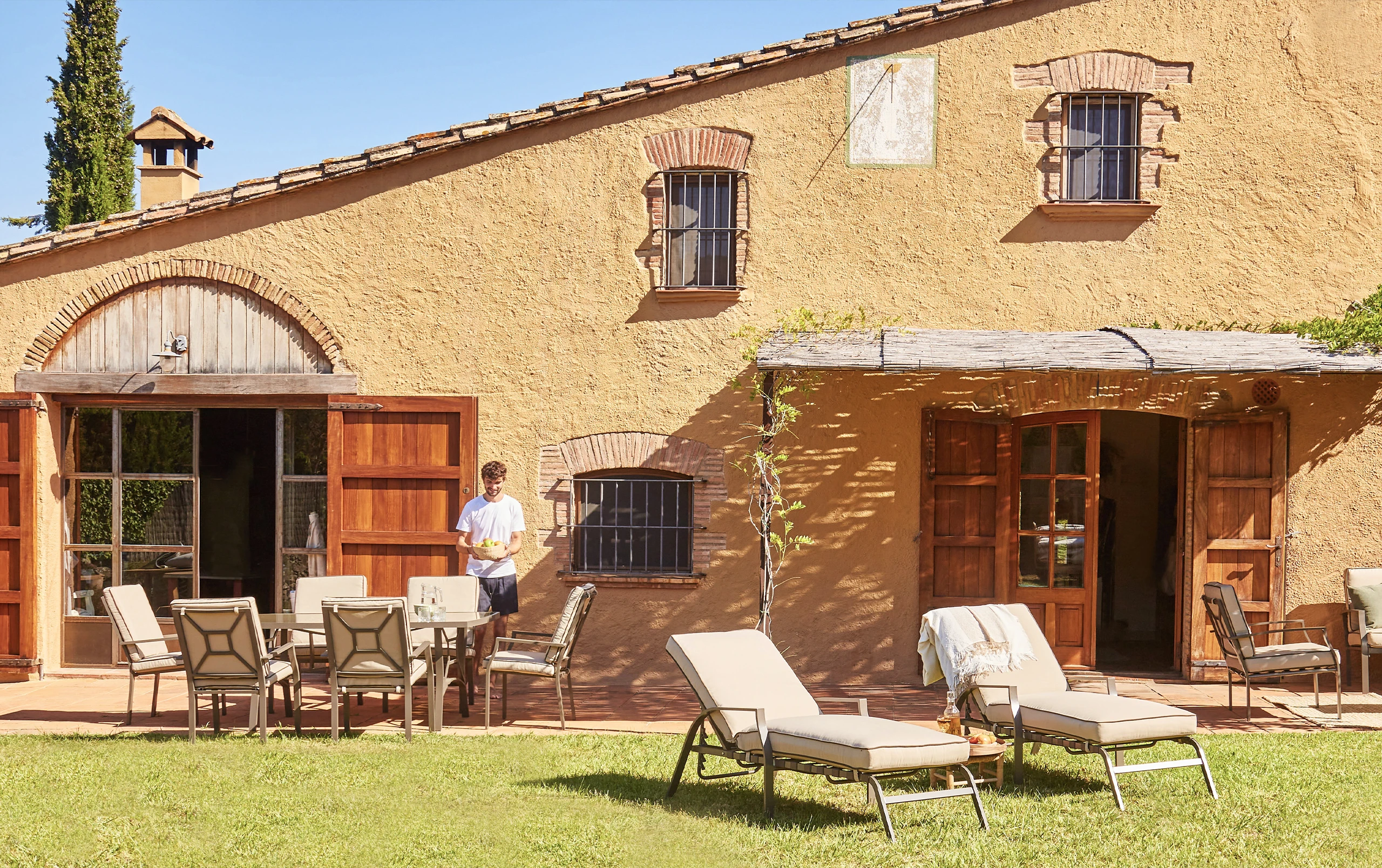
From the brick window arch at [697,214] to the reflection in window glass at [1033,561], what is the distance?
9.82ft

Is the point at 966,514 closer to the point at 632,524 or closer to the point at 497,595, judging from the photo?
the point at 632,524

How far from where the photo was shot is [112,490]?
973cm

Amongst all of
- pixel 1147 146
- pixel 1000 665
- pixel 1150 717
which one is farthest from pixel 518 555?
pixel 1147 146

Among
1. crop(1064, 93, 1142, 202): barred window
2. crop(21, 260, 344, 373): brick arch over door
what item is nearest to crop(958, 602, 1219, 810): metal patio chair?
crop(1064, 93, 1142, 202): barred window

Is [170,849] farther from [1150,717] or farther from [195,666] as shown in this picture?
[1150,717]

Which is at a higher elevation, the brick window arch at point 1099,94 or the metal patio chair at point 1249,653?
the brick window arch at point 1099,94

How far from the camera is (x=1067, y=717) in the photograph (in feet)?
19.6

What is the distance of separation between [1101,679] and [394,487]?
5.45 meters

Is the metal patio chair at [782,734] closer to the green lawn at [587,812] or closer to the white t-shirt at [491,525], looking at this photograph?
the green lawn at [587,812]

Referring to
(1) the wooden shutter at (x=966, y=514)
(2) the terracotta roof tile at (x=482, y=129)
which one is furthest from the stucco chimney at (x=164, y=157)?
(1) the wooden shutter at (x=966, y=514)

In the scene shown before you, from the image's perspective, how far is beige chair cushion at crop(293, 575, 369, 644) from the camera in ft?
27.8

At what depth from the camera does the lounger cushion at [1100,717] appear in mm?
5816

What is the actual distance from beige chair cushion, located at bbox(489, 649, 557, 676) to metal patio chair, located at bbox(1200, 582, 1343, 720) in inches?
171

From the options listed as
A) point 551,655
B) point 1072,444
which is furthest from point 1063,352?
point 551,655
